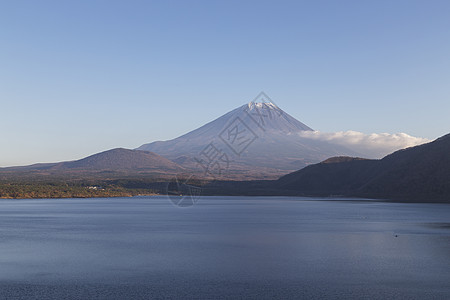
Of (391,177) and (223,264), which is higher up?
(391,177)

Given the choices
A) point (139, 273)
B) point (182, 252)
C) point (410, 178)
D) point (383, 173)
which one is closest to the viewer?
point (139, 273)

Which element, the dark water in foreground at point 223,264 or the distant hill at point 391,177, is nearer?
the dark water in foreground at point 223,264

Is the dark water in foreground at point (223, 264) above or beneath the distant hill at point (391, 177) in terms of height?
beneath

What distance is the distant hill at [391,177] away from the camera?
126m

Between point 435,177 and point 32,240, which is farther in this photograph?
point 435,177

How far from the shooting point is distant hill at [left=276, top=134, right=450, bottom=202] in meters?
126

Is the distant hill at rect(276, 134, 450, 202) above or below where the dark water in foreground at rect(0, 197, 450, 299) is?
above

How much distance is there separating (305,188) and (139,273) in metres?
166

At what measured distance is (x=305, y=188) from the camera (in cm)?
18962

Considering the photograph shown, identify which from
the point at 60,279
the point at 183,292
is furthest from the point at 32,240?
the point at 183,292

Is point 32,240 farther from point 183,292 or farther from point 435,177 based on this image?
point 435,177

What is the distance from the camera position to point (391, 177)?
145 meters

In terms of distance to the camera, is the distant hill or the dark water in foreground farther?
the distant hill

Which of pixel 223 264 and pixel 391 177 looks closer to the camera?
pixel 223 264
